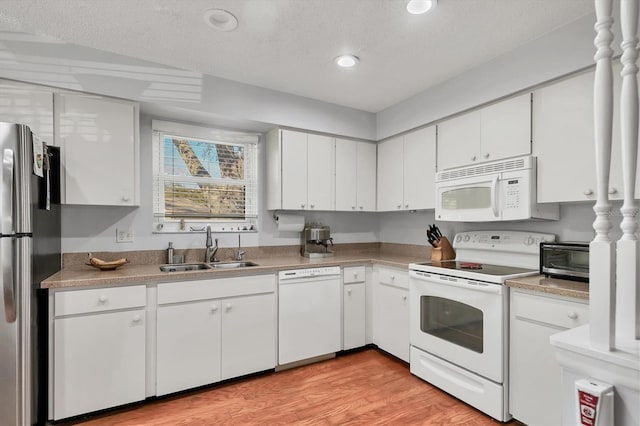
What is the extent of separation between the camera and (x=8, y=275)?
1.71 meters

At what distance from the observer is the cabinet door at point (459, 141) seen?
2.68 metres

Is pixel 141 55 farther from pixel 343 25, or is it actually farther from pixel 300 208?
pixel 300 208

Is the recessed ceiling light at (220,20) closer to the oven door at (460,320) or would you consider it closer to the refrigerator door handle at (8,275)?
the refrigerator door handle at (8,275)

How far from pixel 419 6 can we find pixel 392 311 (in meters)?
2.35

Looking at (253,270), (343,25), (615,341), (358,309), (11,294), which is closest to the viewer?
(615,341)

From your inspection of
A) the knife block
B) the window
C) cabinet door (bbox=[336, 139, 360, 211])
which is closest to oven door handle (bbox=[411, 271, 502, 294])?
the knife block

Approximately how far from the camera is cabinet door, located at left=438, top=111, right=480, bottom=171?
2676mm

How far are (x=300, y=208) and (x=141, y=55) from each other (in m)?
1.80

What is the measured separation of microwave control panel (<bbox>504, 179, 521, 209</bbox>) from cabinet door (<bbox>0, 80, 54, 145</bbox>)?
3.19m

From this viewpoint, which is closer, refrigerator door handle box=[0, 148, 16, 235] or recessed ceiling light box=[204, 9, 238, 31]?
refrigerator door handle box=[0, 148, 16, 235]

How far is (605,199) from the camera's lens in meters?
0.88

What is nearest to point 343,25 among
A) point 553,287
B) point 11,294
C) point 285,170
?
point 285,170

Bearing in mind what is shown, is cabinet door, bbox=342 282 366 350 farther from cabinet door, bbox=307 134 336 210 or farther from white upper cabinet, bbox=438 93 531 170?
white upper cabinet, bbox=438 93 531 170

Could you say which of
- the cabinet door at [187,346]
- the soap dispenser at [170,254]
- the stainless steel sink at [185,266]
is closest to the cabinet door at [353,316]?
the cabinet door at [187,346]
